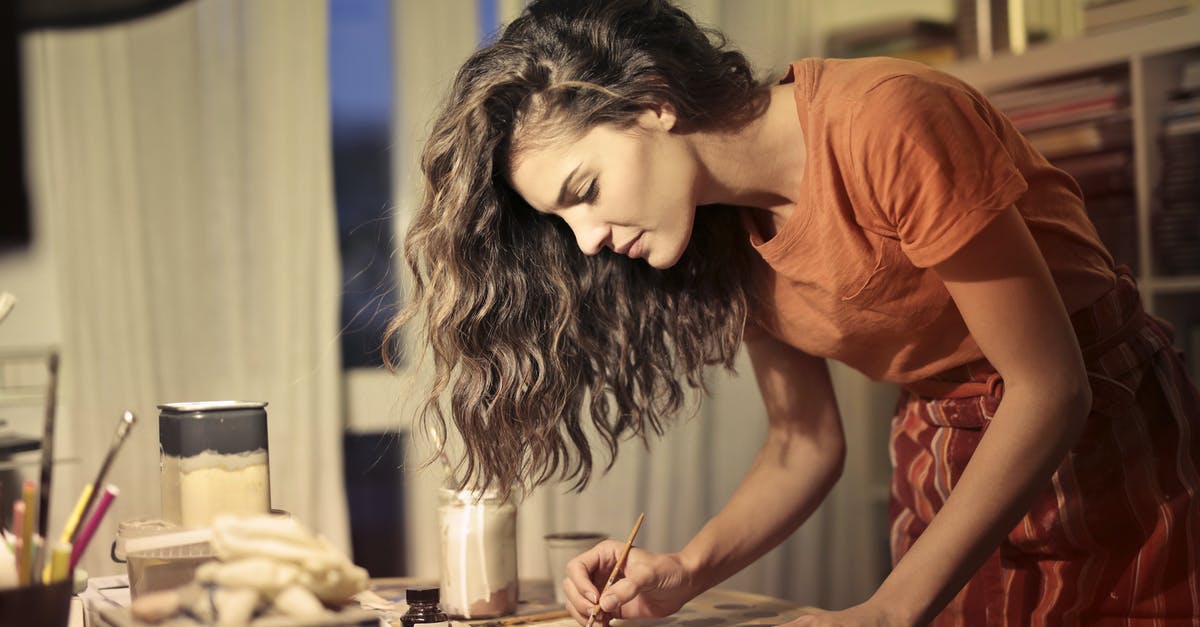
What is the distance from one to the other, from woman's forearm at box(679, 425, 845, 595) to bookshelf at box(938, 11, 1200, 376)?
1.15 m

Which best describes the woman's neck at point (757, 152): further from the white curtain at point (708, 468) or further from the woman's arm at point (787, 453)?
the white curtain at point (708, 468)

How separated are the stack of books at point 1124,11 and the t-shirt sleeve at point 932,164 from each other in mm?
1405

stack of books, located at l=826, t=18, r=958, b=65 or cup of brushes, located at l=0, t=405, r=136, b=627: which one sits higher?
stack of books, located at l=826, t=18, r=958, b=65

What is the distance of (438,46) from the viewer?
247 cm

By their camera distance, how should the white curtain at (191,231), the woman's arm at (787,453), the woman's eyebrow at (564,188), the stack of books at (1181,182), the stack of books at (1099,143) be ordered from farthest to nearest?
the stack of books at (1099,143), the stack of books at (1181,182), the white curtain at (191,231), the woman's arm at (787,453), the woman's eyebrow at (564,188)

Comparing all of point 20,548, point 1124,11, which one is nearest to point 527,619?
point 20,548

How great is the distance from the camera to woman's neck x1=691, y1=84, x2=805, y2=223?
1.28 meters

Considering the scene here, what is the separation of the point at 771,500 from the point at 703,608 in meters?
0.16

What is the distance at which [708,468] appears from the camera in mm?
2793

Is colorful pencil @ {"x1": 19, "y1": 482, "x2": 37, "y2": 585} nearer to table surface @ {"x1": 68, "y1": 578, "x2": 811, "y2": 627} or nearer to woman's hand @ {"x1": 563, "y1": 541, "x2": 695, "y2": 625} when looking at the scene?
table surface @ {"x1": 68, "y1": 578, "x2": 811, "y2": 627}

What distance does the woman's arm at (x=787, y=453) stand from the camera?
1.46 m

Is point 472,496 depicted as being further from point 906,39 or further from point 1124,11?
point 906,39

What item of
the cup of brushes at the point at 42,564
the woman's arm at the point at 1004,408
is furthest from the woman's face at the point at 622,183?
the cup of brushes at the point at 42,564

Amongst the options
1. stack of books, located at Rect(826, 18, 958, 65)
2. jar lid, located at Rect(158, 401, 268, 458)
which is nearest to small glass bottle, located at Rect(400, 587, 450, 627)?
jar lid, located at Rect(158, 401, 268, 458)
